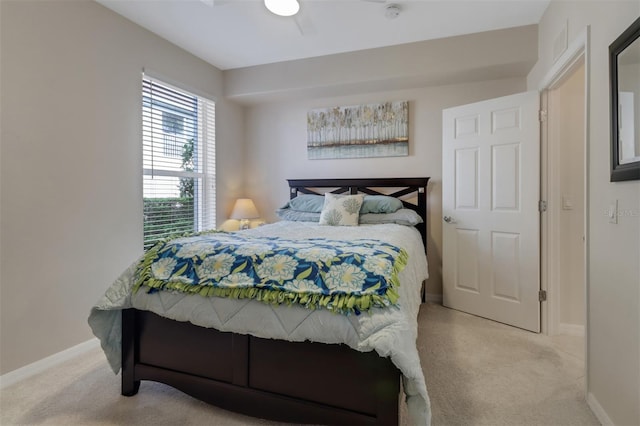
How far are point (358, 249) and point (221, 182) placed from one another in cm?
276

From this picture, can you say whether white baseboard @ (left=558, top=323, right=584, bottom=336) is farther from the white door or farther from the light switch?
the light switch

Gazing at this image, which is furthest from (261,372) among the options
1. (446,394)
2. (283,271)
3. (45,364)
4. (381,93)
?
(381,93)

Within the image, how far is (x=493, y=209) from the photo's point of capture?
289cm

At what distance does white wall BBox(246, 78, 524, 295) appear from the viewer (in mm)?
3404

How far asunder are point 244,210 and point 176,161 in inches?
37.4

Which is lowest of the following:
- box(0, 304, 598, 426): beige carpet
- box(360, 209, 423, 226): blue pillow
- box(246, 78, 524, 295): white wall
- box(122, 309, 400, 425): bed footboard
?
box(0, 304, 598, 426): beige carpet

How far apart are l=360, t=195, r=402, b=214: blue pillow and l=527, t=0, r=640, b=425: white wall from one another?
1609 millimetres

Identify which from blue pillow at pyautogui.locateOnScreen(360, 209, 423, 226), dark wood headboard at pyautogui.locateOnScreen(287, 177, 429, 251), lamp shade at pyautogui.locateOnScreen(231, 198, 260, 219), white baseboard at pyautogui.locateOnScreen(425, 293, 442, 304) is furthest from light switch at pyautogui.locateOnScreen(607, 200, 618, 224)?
lamp shade at pyautogui.locateOnScreen(231, 198, 260, 219)

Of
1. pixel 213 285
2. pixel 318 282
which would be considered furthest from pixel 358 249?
pixel 213 285

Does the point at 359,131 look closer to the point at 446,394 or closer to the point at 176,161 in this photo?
the point at 176,161

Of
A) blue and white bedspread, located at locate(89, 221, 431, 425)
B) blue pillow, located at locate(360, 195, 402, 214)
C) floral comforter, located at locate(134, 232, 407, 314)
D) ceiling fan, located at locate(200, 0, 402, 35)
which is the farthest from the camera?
blue pillow, located at locate(360, 195, 402, 214)

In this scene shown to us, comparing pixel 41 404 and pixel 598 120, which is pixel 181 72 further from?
pixel 598 120

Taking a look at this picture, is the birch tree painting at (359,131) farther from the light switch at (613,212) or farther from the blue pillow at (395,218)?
the light switch at (613,212)

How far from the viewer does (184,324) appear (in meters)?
1.65
